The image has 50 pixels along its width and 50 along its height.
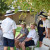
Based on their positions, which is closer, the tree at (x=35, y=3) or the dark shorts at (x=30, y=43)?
the tree at (x=35, y=3)

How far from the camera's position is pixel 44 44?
525 centimetres

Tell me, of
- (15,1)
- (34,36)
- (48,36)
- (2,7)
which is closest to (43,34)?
(34,36)

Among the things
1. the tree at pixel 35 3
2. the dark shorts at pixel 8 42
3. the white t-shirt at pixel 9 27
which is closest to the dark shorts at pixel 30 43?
the dark shorts at pixel 8 42

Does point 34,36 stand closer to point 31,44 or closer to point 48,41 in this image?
point 31,44

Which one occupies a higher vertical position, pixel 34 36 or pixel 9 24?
pixel 9 24

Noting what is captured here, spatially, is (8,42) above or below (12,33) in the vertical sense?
below

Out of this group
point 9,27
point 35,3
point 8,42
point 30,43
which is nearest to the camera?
point 35,3

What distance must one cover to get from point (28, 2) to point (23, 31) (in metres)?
3.94

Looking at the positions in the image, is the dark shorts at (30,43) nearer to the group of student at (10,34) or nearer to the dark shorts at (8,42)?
the group of student at (10,34)

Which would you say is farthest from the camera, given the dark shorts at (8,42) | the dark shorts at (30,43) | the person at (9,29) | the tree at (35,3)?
the dark shorts at (30,43)

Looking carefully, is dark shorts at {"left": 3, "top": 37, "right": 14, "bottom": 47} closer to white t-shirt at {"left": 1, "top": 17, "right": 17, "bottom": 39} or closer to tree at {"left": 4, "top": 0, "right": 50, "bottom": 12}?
white t-shirt at {"left": 1, "top": 17, "right": 17, "bottom": 39}

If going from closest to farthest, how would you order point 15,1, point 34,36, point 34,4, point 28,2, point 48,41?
point 34,4
point 28,2
point 15,1
point 48,41
point 34,36

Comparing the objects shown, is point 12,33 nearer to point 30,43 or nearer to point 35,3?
point 30,43

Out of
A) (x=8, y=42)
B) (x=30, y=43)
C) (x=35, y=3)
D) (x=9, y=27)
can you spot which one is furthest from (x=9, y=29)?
(x=35, y=3)
